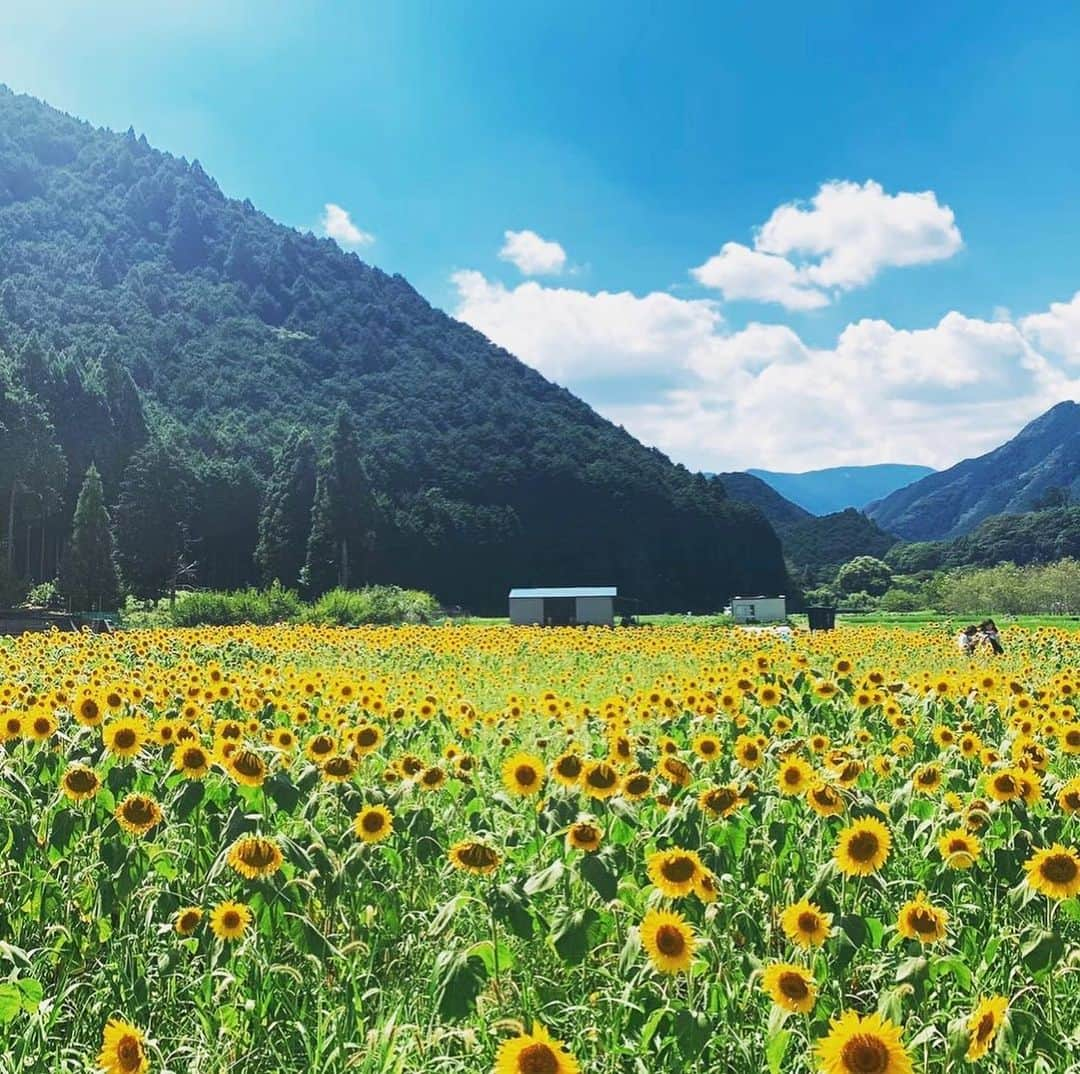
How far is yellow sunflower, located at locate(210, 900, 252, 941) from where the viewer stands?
7.75 ft

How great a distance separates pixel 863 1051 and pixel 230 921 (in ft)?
4.82

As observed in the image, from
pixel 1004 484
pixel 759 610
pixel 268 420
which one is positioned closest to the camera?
pixel 759 610

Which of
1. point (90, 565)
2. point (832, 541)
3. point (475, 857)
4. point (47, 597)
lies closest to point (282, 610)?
point (90, 565)

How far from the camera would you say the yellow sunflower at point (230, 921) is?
7.75 ft

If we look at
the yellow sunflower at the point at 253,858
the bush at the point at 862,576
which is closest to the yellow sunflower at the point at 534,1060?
the yellow sunflower at the point at 253,858

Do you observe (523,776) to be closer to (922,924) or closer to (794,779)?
(794,779)

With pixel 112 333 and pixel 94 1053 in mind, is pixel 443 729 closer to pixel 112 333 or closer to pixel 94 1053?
pixel 94 1053

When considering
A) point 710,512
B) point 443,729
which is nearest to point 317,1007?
point 443,729

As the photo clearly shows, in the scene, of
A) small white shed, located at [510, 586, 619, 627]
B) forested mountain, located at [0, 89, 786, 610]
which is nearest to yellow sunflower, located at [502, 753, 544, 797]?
small white shed, located at [510, 586, 619, 627]

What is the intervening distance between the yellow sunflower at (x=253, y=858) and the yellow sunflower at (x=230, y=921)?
8 cm

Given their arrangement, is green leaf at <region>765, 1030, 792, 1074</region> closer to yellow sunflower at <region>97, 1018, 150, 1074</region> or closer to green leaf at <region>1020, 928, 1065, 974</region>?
green leaf at <region>1020, 928, 1065, 974</region>

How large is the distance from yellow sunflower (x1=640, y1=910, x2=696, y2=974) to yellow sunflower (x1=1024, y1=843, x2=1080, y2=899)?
0.97 m

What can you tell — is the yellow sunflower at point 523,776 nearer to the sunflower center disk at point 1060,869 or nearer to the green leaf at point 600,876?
the green leaf at point 600,876

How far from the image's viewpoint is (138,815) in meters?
2.87
